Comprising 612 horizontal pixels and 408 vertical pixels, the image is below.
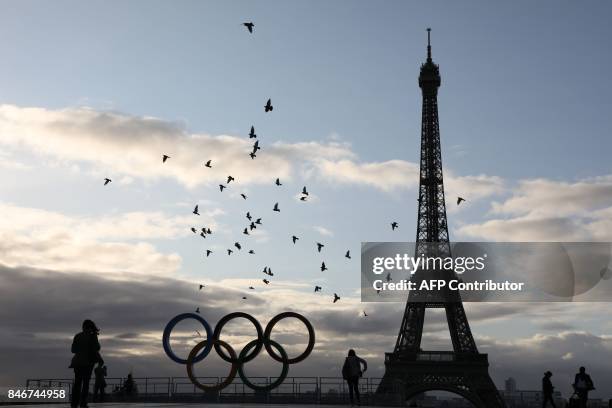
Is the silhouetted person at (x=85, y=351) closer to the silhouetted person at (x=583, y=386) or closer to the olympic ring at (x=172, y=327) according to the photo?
the silhouetted person at (x=583, y=386)

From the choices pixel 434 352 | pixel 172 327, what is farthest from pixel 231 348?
pixel 434 352

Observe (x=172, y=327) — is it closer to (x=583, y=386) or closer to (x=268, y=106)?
(x=268, y=106)

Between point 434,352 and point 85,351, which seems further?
point 434,352

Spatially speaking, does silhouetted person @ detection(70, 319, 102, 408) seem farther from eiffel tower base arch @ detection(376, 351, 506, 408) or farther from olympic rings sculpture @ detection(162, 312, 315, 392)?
eiffel tower base arch @ detection(376, 351, 506, 408)

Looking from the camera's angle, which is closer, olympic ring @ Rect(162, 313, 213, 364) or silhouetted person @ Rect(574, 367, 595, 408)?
silhouetted person @ Rect(574, 367, 595, 408)

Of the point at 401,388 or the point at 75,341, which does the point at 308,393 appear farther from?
the point at 75,341

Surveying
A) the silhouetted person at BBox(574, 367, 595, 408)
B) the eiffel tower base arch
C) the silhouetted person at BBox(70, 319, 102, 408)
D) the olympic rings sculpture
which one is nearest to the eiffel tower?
the eiffel tower base arch

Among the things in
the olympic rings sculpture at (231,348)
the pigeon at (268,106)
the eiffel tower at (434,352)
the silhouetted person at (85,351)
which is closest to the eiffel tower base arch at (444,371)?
the eiffel tower at (434,352)

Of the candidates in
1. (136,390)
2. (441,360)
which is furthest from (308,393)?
(441,360)
